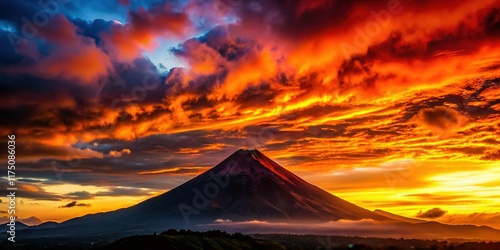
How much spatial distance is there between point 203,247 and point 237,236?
23504 mm

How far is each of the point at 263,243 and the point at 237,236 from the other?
901 centimetres

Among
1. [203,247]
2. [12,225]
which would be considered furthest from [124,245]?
[12,225]

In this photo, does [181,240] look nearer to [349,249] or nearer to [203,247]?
[203,247]

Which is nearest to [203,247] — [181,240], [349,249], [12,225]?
[181,240]

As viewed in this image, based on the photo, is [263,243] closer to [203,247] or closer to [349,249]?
[203,247]

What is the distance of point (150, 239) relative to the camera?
431ft

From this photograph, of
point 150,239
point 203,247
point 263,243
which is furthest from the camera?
point 263,243

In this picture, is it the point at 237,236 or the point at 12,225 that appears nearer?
the point at 12,225

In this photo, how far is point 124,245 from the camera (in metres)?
133

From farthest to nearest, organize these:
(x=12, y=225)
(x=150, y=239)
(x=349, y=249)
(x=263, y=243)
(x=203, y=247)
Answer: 1. (x=349, y=249)
2. (x=263, y=243)
3. (x=203, y=247)
4. (x=150, y=239)
5. (x=12, y=225)

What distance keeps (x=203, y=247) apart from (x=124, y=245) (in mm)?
21527

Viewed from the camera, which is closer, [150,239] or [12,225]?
[12,225]

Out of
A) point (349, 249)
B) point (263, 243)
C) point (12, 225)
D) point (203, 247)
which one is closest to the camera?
point (12, 225)

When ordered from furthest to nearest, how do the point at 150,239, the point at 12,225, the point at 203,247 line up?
the point at 203,247
the point at 150,239
the point at 12,225
